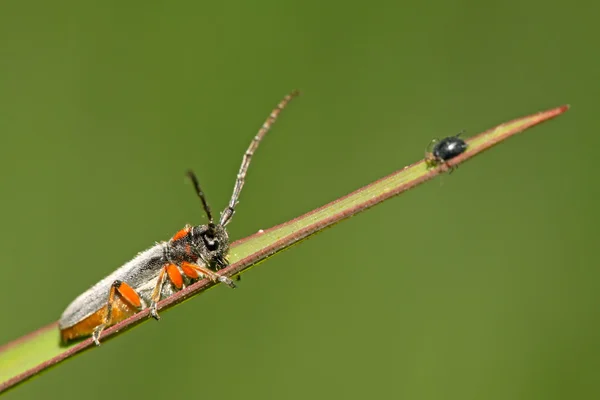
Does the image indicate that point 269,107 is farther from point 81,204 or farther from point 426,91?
point 81,204

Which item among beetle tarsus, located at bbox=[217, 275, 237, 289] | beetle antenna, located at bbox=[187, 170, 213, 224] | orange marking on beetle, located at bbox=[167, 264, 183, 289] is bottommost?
beetle tarsus, located at bbox=[217, 275, 237, 289]

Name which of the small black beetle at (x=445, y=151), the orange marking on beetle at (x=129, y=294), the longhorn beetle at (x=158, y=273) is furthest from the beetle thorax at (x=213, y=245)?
the small black beetle at (x=445, y=151)

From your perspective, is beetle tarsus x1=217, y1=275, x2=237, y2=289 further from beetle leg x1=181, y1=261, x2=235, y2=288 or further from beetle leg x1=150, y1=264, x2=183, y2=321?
beetle leg x1=150, y1=264, x2=183, y2=321

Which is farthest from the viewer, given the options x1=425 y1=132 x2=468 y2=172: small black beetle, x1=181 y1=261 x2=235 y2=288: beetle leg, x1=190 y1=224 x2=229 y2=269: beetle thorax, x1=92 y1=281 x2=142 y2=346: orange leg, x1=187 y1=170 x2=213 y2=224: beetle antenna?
x1=92 y1=281 x2=142 y2=346: orange leg

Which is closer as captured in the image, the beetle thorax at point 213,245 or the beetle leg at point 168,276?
the beetle thorax at point 213,245

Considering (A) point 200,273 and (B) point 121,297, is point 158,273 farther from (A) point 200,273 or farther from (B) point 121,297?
(A) point 200,273

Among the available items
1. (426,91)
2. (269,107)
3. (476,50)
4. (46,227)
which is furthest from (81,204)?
(476,50)

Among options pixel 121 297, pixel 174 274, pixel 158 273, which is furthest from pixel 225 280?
pixel 121 297

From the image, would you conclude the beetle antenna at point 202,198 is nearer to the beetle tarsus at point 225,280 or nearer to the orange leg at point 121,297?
the beetle tarsus at point 225,280

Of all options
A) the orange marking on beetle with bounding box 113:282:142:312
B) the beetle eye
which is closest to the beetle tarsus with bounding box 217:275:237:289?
the beetle eye
